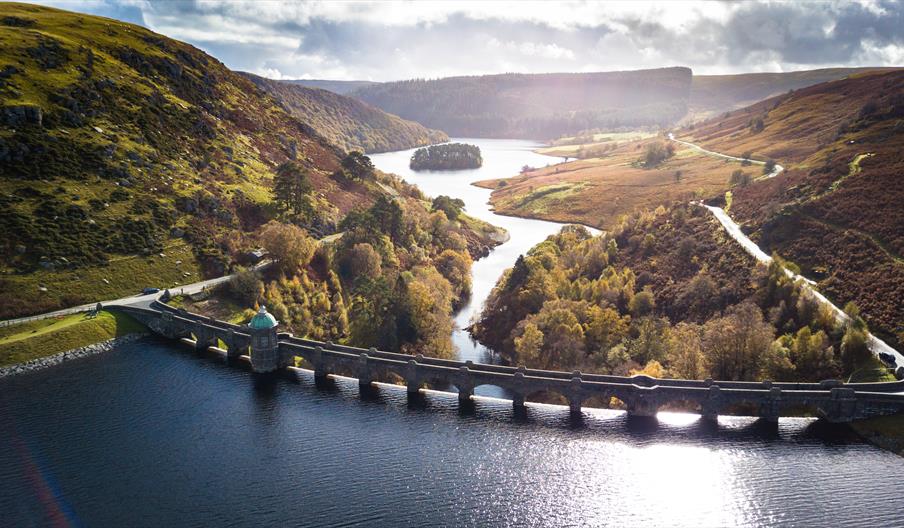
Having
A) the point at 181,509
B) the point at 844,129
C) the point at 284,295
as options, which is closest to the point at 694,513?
the point at 181,509

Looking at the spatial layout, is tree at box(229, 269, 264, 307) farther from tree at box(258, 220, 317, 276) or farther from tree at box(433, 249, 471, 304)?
tree at box(433, 249, 471, 304)

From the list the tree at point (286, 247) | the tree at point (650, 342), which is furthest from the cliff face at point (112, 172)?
the tree at point (650, 342)

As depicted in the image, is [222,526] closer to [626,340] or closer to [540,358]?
[540,358]

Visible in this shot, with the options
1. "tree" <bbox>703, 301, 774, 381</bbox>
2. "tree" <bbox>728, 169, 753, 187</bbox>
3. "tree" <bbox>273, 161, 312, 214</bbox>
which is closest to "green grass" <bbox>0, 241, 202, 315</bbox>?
"tree" <bbox>273, 161, 312, 214</bbox>

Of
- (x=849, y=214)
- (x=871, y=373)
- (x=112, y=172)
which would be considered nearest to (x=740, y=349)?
(x=871, y=373)

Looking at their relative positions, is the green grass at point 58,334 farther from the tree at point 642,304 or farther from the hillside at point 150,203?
the tree at point 642,304

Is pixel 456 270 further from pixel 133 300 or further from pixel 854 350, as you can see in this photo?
pixel 854 350
